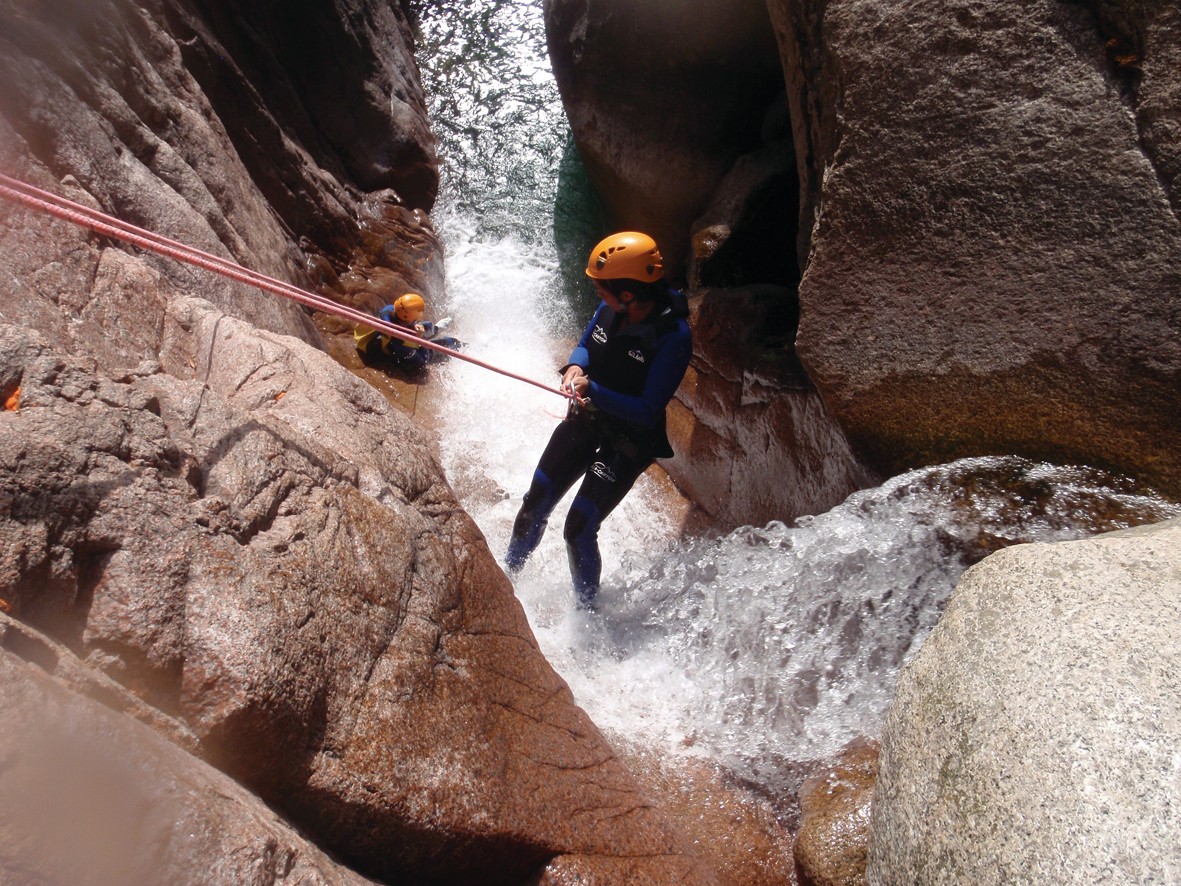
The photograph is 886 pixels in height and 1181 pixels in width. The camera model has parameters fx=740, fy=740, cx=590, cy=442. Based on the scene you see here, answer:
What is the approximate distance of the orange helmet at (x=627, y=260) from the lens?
11.6 feet

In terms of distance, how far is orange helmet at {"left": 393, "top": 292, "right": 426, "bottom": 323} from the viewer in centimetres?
620

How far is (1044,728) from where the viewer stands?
1.62m

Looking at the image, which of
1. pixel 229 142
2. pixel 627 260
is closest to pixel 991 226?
pixel 627 260

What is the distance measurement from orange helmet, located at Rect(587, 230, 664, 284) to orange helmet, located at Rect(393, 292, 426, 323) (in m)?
2.99

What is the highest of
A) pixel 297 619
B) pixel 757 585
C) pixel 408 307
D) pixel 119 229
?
pixel 119 229

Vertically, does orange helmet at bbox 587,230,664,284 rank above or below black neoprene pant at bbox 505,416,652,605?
above

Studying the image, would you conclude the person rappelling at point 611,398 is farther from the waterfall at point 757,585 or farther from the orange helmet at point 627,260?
the waterfall at point 757,585

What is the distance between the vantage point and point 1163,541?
1924 millimetres

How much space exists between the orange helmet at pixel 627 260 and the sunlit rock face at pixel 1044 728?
2.06 m

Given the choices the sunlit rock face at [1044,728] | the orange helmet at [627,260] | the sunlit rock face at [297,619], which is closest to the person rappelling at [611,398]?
the orange helmet at [627,260]

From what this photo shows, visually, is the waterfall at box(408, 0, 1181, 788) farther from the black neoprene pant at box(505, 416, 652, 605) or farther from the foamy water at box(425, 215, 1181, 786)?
the black neoprene pant at box(505, 416, 652, 605)

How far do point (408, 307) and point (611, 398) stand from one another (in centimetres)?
317

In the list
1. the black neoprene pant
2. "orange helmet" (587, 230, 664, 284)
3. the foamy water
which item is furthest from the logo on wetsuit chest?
"orange helmet" (587, 230, 664, 284)

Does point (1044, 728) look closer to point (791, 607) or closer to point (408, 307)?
point (791, 607)
